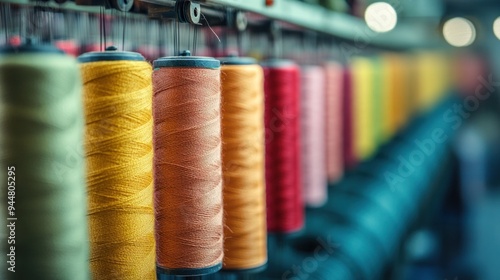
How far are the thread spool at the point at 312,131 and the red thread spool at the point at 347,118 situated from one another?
564 millimetres

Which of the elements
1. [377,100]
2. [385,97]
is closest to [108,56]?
[377,100]

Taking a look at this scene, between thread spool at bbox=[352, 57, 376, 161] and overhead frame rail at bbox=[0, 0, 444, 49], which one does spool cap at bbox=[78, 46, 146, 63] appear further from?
thread spool at bbox=[352, 57, 376, 161]

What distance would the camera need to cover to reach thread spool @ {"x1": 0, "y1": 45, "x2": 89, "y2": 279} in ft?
2.38

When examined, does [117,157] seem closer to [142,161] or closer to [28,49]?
[142,161]

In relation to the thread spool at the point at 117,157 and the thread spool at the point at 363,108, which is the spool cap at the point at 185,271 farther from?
the thread spool at the point at 363,108

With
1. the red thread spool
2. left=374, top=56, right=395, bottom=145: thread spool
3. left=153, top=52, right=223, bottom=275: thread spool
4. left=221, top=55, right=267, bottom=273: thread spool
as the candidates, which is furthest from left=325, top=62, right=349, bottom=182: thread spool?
left=153, top=52, right=223, bottom=275: thread spool

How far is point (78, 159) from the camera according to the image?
796 millimetres

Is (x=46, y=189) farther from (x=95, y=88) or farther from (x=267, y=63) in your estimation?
(x=267, y=63)

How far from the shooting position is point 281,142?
5.15 feet

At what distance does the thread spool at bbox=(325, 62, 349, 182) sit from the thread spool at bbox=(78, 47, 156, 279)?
1.33 meters

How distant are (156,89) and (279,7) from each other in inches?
31.0

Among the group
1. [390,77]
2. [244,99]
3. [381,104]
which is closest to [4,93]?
[244,99]

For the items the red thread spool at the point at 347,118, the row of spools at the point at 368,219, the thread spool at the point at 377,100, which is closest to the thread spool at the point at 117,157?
the row of spools at the point at 368,219

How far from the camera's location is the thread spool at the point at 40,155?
0.73 meters
